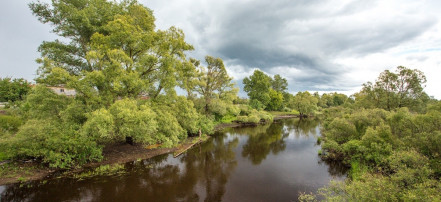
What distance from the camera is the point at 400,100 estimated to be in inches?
890

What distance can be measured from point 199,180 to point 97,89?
1204cm

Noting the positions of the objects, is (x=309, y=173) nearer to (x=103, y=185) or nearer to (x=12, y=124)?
(x=103, y=185)

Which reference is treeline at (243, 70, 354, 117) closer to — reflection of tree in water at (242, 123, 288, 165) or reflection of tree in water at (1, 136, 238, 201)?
reflection of tree in water at (242, 123, 288, 165)

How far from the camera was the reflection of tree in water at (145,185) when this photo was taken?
10.0 m

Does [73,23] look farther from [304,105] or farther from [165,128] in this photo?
[304,105]

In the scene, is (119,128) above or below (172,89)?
below

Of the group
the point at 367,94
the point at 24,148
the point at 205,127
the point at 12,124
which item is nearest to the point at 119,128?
the point at 24,148

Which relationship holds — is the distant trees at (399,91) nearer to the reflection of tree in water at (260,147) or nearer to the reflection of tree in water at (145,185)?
the reflection of tree in water at (260,147)

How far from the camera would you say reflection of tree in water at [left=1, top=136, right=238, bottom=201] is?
1002 cm

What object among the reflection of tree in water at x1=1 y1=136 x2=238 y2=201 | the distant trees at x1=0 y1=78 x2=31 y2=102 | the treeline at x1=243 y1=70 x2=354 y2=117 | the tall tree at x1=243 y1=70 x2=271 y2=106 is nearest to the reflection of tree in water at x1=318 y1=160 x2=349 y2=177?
the reflection of tree in water at x1=1 y1=136 x2=238 y2=201

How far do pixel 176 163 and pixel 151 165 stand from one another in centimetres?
217

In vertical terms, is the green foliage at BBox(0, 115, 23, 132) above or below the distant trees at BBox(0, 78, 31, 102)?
below

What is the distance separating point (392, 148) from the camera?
1227cm

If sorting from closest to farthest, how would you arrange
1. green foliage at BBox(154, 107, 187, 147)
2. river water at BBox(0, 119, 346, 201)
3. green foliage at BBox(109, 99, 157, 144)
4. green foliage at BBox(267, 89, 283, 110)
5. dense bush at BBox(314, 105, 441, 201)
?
dense bush at BBox(314, 105, 441, 201)
river water at BBox(0, 119, 346, 201)
green foliage at BBox(109, 99, 157, 144)
green foliage at BBox(154, 107, 187, 147)
green foliage at BBox(267, 89, 283, 110)
